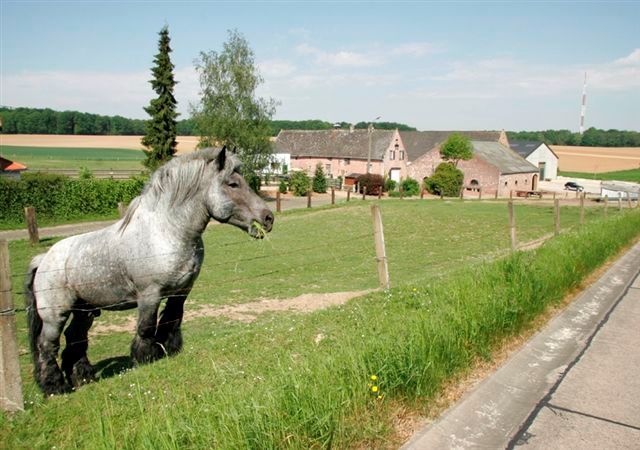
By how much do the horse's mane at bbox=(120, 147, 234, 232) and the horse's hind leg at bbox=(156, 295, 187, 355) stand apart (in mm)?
869

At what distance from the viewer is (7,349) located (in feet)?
11.2

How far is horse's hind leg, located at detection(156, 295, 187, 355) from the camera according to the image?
447 centimetres

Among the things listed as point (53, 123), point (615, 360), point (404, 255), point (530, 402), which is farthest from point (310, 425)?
point (53, 123)

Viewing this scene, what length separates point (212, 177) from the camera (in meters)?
4.15

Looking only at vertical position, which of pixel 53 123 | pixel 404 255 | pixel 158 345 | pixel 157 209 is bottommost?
pixel 404 255

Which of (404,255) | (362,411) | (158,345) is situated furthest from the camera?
(404,255)

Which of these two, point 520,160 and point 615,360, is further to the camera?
point 520,160

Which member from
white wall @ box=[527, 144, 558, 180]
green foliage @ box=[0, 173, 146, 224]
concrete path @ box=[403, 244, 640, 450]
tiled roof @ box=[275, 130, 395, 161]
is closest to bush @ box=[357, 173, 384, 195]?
tiled roof @ box=[275, 130, 395, 161]

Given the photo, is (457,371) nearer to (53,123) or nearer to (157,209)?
(157,209)

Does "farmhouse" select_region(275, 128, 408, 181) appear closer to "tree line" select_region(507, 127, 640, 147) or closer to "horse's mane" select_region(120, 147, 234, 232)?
"horse's mane" select_region(120, 147, 234, 232)

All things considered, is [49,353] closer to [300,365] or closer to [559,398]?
[300,365]

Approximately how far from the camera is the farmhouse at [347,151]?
183 feet

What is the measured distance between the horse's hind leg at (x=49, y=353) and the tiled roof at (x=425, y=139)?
63.7 metres

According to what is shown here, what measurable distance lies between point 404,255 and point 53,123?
118m
